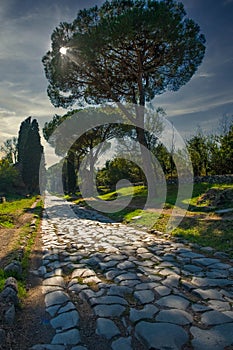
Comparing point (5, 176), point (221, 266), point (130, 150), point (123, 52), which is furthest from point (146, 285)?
point (5, 176)

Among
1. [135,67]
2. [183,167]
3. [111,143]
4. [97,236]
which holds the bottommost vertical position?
[97,236]

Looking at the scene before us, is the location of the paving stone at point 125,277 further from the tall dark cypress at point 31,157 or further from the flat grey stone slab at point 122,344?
the tall dark cypress at point 31,157

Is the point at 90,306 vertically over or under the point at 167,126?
under

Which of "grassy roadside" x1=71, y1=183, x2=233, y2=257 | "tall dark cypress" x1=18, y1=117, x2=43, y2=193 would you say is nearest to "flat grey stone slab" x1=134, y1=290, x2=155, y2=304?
"grassy roadside" x1=71, y1=183, x2=233, y2=257

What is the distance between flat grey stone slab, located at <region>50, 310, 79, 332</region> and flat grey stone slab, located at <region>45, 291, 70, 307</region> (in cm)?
30

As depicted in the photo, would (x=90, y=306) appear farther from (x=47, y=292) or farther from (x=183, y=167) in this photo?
(x=183, y=167)

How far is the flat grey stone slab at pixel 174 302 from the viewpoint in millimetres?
2490

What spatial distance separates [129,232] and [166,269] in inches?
124

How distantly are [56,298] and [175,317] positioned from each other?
135cm

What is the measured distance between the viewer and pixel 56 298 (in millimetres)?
2812

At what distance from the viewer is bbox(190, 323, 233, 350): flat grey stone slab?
6.17 feet

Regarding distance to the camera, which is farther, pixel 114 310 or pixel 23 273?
pixel 23 273

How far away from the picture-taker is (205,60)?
12992 millimetres

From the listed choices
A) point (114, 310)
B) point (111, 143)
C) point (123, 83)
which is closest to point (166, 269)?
point (114, 310)
